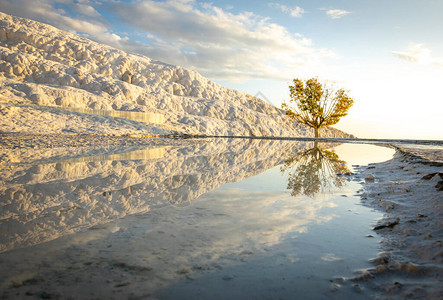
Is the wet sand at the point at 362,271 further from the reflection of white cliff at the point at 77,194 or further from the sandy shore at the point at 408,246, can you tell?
the reflection of white cliff at the point at 77,194

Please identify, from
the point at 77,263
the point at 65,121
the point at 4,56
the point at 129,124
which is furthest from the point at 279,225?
the point at 4,56

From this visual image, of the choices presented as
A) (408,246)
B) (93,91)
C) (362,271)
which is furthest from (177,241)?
(93,91)

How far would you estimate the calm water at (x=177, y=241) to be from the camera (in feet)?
6.63

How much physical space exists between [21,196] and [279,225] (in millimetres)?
4044

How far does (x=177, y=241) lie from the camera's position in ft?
9.40

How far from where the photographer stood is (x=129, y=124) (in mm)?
36344

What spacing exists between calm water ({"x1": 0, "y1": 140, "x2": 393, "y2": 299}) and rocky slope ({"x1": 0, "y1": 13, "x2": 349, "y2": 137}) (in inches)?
904

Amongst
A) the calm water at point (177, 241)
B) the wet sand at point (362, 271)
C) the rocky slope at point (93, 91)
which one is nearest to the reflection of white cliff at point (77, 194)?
the calm water at point (177, 241)

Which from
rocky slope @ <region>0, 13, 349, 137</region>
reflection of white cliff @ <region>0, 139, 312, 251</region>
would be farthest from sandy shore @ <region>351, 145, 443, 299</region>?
rocky slope @ <region>0, 13, 349, 137</region>

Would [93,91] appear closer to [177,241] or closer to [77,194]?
[77,194]

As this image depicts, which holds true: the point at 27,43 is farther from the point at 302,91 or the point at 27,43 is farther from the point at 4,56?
the point at 302,91

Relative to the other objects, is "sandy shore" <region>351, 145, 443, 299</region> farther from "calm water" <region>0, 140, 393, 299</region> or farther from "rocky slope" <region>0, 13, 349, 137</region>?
"rocky slope" <region>0, 13, 349, 137</region>

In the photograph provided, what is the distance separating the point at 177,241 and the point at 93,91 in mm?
56748

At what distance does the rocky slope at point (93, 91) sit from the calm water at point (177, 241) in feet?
75.4
